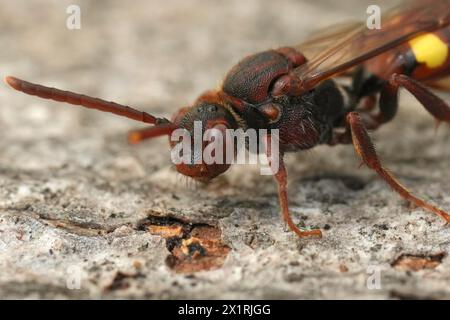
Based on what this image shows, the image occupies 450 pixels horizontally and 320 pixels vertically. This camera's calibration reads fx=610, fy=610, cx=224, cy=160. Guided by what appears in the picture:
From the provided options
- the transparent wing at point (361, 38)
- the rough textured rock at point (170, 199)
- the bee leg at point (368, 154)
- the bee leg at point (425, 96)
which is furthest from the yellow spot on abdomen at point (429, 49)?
→ the bee leg at point (368, 154)

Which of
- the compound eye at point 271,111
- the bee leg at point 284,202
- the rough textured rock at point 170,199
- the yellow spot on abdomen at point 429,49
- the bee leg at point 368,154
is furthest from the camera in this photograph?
the yellow spot on abdomen at point 429,49

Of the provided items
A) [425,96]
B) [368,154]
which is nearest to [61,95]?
[368,154]

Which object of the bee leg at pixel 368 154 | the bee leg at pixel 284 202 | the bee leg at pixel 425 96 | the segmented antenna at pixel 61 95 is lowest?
the bee leg at pixel 284 202

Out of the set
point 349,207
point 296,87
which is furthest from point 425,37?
point 349,207

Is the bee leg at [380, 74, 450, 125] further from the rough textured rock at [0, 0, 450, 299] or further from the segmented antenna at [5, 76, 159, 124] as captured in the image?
the segmented antenna at [5, 76, 159, 124]

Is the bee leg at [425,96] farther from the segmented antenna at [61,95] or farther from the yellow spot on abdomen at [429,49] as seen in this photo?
the segmented antenna at [61,95]

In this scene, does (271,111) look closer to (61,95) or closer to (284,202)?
(284,202)

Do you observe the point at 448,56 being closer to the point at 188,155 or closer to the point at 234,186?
the point at 234,186

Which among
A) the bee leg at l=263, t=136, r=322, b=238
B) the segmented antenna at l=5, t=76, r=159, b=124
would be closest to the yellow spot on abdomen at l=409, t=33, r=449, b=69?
the bee leg at l=263, t=136, r=322, b=238
